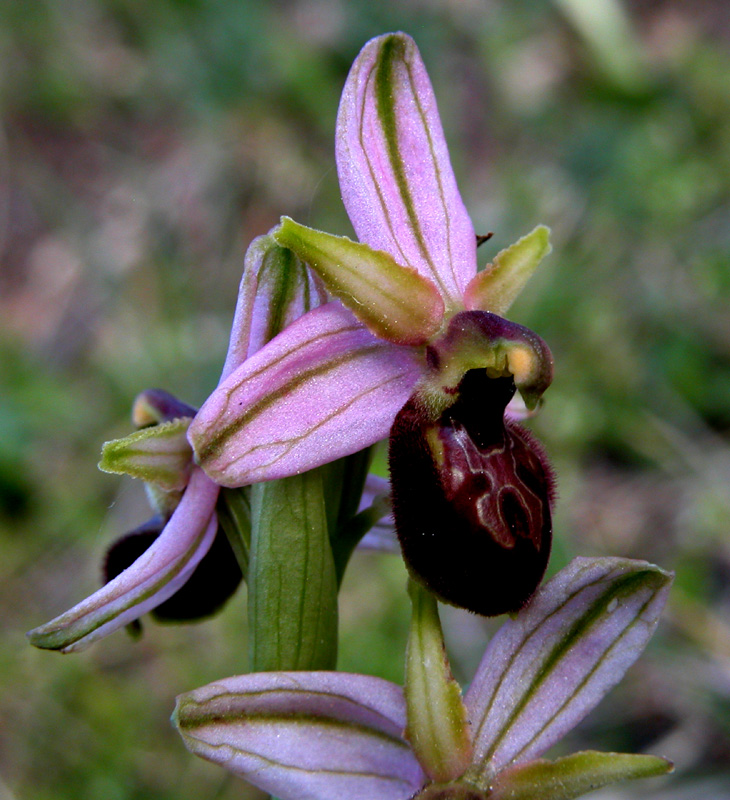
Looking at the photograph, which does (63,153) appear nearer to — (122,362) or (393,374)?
(122,362)

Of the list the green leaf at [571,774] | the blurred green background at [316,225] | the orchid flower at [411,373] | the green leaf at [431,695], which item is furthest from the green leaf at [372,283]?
the blurred green background at [316,225]

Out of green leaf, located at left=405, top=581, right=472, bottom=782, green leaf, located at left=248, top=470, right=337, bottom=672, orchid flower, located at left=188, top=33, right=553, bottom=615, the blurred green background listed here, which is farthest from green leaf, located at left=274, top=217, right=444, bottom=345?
the blurred green background

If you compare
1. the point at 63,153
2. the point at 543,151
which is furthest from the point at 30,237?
the point at 543,151

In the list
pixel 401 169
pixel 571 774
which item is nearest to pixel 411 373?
pixel 401 169

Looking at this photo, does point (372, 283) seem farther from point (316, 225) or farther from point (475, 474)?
point (316, 225)

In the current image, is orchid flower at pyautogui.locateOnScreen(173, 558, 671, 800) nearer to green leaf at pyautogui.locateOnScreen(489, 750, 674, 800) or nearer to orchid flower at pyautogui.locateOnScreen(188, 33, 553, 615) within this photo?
green leaf at pyautogui.locateOnScreen(489, 750, 674, 800)
